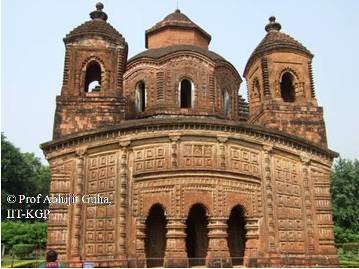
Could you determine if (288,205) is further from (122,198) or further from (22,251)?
(22,251)

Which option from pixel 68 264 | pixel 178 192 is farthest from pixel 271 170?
pixel 68 264

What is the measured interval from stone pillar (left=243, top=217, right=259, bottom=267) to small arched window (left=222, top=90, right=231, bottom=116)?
5.56 metres

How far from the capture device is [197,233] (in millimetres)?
13664

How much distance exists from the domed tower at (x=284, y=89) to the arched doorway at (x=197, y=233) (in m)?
4.69

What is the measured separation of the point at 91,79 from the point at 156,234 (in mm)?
6876

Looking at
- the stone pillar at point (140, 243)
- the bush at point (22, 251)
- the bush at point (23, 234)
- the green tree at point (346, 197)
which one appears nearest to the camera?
the stone pillar at point (140, 243)

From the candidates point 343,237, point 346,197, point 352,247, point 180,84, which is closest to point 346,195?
point 346,197

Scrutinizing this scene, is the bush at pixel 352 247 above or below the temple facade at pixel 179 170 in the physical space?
below

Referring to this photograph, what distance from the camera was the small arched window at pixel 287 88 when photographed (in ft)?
57.7

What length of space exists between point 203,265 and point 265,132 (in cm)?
468

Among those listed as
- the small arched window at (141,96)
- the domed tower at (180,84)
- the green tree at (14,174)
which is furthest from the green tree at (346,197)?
Result: the green tree at (14,174)

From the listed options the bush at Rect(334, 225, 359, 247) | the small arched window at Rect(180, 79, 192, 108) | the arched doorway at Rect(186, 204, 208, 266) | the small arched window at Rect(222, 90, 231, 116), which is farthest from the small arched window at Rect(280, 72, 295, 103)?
the bush at Rect(334, 225, 359, 247)

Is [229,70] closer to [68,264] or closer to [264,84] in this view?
[264,84]

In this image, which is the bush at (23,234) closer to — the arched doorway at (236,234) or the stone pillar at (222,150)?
the arched doorway at (236,234)
